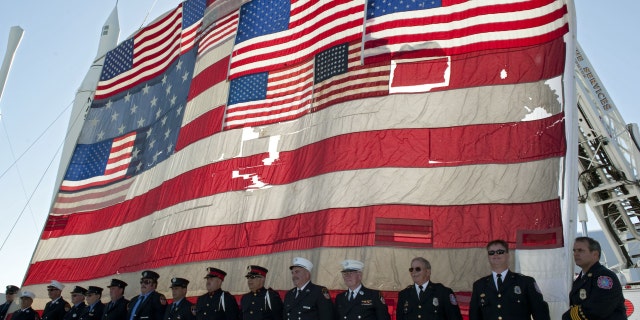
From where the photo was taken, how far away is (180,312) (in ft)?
20.8

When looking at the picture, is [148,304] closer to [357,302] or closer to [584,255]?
[357,302]

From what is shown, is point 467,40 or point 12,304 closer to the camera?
point 467,40

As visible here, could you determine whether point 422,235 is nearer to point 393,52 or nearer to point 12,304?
point 393,52

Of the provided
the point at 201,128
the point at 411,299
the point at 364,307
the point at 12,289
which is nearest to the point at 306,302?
the point at 364,307

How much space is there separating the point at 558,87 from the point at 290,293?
2938 mm

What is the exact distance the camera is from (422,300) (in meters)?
4.65

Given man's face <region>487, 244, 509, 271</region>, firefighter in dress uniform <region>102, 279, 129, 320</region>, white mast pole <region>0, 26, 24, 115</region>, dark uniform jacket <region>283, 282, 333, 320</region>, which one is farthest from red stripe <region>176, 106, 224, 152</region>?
white mast pole <region>0, 26, 24, 115</region>

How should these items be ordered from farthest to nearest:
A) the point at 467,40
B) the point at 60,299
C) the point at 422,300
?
the point at 60,299
the point at 467,40
the point at 422,300

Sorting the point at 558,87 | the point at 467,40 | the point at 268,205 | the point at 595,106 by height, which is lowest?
the point at 268,205

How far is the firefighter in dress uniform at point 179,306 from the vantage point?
6.31 m

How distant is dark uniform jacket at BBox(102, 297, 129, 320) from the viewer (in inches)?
281

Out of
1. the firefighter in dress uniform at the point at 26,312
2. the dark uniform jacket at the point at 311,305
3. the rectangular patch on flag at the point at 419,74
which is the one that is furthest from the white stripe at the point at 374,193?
the firefighter in dress uniform at the point at 26,312

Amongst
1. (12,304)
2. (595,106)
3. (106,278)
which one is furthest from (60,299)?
(595,106)

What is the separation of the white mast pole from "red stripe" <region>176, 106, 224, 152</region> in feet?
18.9
